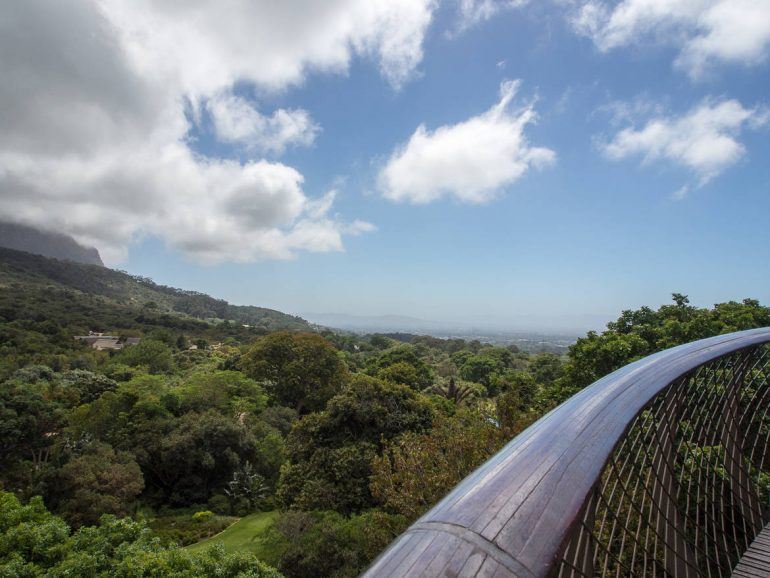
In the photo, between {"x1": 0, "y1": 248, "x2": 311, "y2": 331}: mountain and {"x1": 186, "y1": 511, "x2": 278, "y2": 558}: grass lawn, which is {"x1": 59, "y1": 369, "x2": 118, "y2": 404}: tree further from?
{"x1": 0, "y1": 248, "x2": 311, "y2": 331}: mountain

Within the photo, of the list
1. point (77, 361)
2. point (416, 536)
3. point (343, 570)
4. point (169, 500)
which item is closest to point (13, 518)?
point (343, 570)

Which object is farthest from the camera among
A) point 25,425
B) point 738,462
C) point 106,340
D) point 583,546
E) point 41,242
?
point 41,242

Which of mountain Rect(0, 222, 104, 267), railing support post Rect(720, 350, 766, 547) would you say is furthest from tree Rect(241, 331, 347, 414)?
mountain Rect(0, 222, 104, 267)

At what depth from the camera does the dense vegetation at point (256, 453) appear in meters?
6.88

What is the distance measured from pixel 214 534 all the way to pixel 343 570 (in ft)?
23.1

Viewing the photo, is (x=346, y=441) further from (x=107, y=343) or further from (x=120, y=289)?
(x=120, y=289)

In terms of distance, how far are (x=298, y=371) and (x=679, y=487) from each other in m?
24.9

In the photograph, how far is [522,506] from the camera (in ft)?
2.06

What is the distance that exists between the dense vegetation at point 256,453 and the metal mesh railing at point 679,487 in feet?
16.2

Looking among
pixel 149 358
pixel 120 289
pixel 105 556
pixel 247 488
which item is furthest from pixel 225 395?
pixel 120 289

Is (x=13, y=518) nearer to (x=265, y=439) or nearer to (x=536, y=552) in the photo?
(x=265, y=439)

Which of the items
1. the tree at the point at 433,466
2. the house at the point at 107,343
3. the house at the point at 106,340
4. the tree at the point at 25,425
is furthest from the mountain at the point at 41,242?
the tree at the point at 433,466

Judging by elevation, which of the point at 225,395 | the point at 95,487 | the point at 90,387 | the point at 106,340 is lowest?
the point at 95,487

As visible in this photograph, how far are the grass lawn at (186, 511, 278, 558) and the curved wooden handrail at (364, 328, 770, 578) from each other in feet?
36.0
